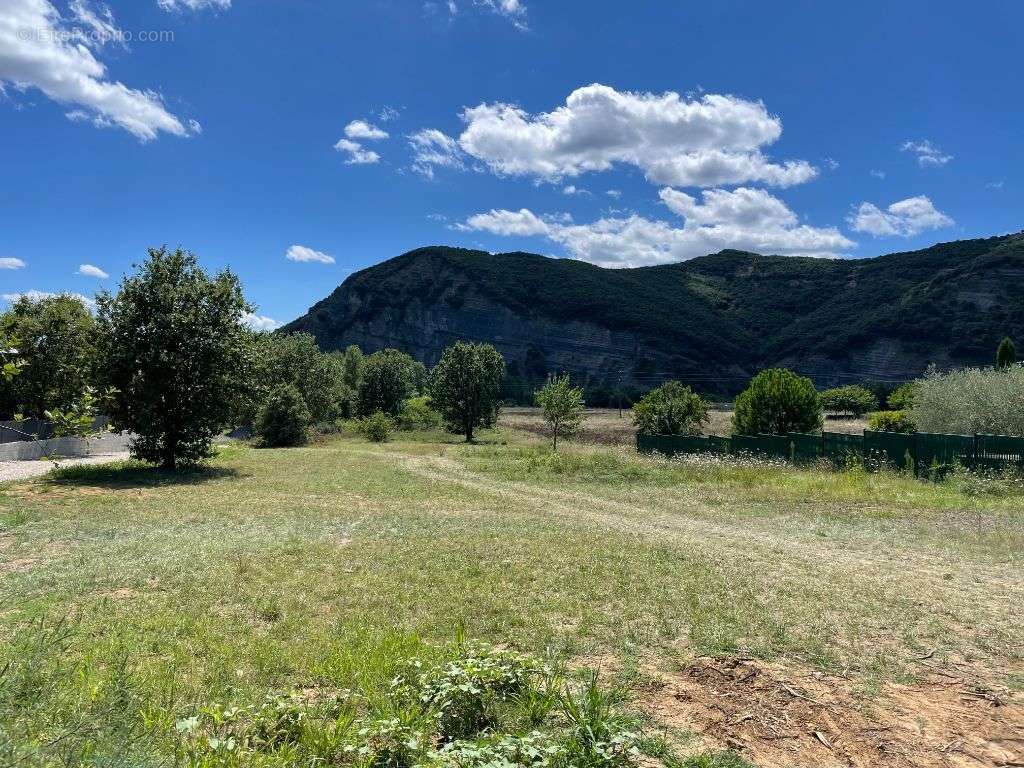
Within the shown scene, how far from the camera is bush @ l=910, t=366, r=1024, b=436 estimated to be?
81.9 ft

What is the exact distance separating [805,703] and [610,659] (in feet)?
5.47

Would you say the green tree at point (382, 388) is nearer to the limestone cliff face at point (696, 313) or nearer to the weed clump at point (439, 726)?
the weed clump at point (439, 726)

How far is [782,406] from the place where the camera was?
1431 inches

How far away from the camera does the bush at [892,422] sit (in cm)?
3697

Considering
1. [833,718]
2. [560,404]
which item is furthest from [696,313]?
[833,718]

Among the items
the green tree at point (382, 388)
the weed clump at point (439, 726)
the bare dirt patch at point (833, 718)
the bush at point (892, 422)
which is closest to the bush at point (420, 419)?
the green tree at point (382, 388)

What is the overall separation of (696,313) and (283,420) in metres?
136

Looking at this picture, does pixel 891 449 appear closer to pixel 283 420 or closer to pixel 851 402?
pixel 283 420

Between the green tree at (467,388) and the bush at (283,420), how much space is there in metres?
14.5

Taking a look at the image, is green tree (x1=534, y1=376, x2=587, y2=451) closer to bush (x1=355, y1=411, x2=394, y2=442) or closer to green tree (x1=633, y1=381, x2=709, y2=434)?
green tree (x1=633, y1=381, x2=709, y2=434)

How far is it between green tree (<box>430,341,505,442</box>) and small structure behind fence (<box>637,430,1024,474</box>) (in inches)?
1098

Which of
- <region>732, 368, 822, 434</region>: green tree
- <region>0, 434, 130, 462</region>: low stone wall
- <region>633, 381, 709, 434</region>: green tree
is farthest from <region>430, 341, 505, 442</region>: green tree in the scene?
<region>0, 434, 130, 462</region>: low stone wall

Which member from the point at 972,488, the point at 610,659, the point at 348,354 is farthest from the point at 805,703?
the point at 348,354

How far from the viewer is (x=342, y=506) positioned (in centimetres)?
1580
